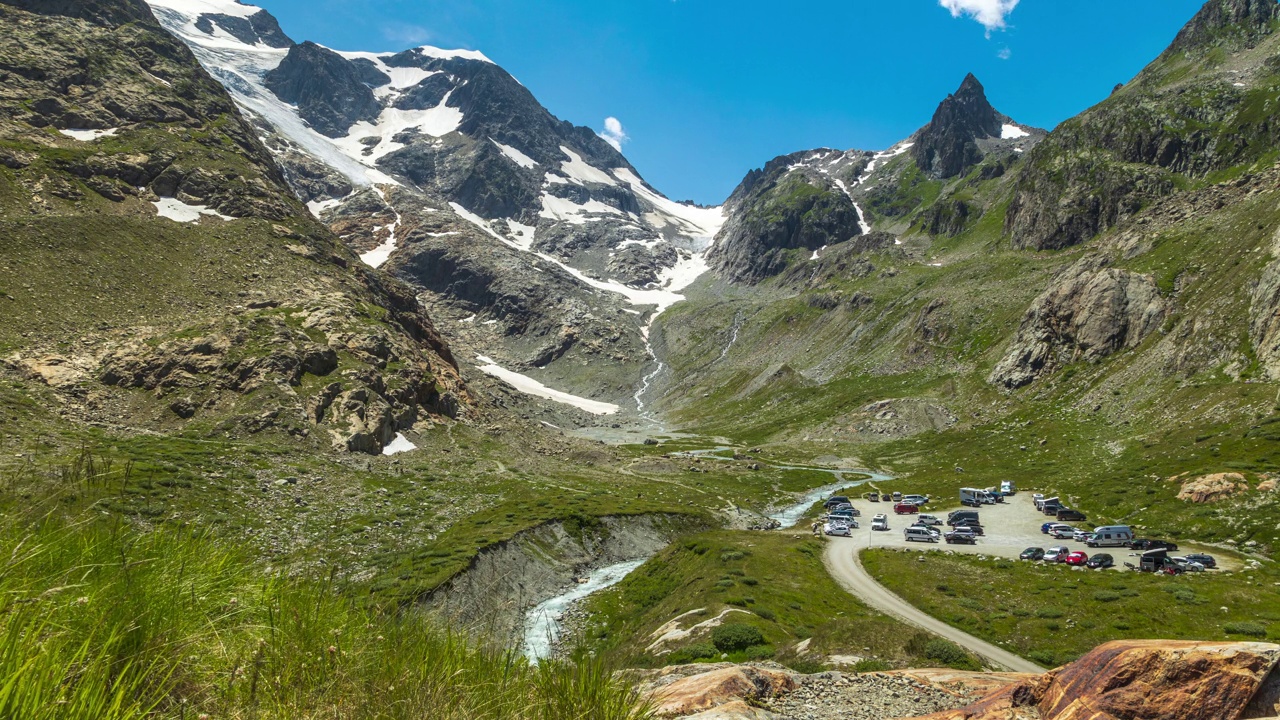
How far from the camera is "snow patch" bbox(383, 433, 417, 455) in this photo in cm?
7445

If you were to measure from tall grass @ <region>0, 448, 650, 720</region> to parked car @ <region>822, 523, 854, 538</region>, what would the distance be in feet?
202

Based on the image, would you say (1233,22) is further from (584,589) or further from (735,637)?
(735,637)

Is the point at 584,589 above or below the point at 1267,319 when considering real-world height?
below

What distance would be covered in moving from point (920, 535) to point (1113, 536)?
15.1 meters

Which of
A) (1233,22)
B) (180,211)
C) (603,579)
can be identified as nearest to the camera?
(603,579)

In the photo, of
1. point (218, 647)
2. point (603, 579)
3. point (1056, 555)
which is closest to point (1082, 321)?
point (1056, 555)

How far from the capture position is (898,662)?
22.4 m

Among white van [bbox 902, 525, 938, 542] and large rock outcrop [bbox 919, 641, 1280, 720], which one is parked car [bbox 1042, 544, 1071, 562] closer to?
white van [bbox 902, 525, 938, 542]

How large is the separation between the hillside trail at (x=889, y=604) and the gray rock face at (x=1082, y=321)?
79.7 m

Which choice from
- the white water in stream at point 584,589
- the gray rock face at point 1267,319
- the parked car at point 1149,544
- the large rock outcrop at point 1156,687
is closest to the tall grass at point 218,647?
the large rock outcrop at point 1156,687

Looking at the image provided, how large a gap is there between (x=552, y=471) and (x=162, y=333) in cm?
5208

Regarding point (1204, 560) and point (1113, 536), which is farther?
point (1113, 536)

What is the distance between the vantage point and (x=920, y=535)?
5675cm

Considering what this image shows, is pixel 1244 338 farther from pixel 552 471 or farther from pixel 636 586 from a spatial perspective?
pixel 552 471
